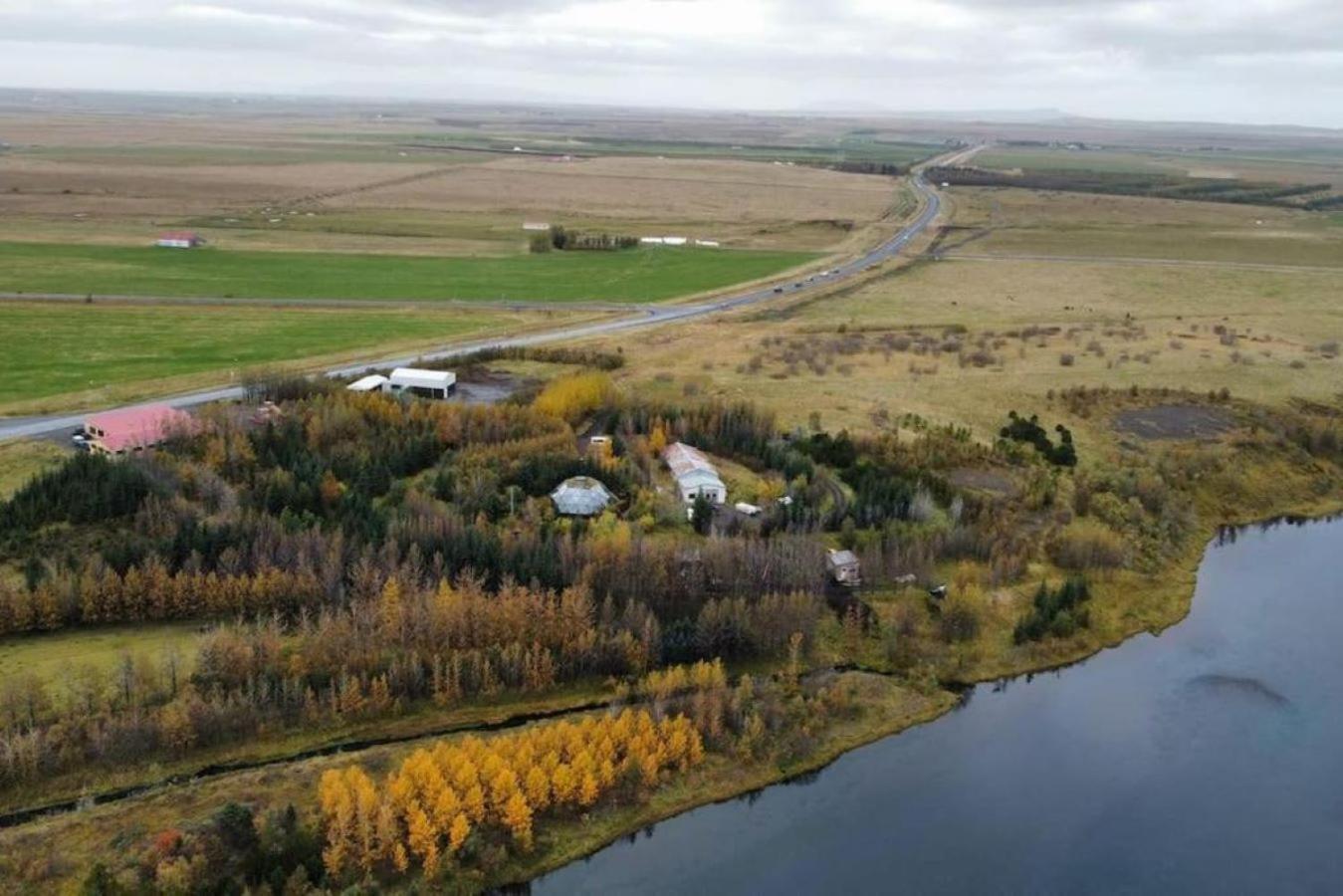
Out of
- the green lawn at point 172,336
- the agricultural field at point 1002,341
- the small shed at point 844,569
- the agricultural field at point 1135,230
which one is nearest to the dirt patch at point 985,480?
the agricultural field at point 1002,341

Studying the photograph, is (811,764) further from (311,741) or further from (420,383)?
→ (420,383)

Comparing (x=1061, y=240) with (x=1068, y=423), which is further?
(x=1061, y=240)

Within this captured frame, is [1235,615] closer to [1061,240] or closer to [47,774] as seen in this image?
[47,774]

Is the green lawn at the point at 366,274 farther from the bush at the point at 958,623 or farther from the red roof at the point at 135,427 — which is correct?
the bush at the point at 958,623

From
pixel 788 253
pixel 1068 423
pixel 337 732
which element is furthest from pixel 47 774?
pixel 788 253

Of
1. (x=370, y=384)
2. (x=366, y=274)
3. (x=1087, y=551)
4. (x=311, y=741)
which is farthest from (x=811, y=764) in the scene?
(x=366, y=274)

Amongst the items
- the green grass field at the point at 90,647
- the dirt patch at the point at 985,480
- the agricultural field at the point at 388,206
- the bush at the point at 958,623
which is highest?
the agricultural field at the point at 388,206
